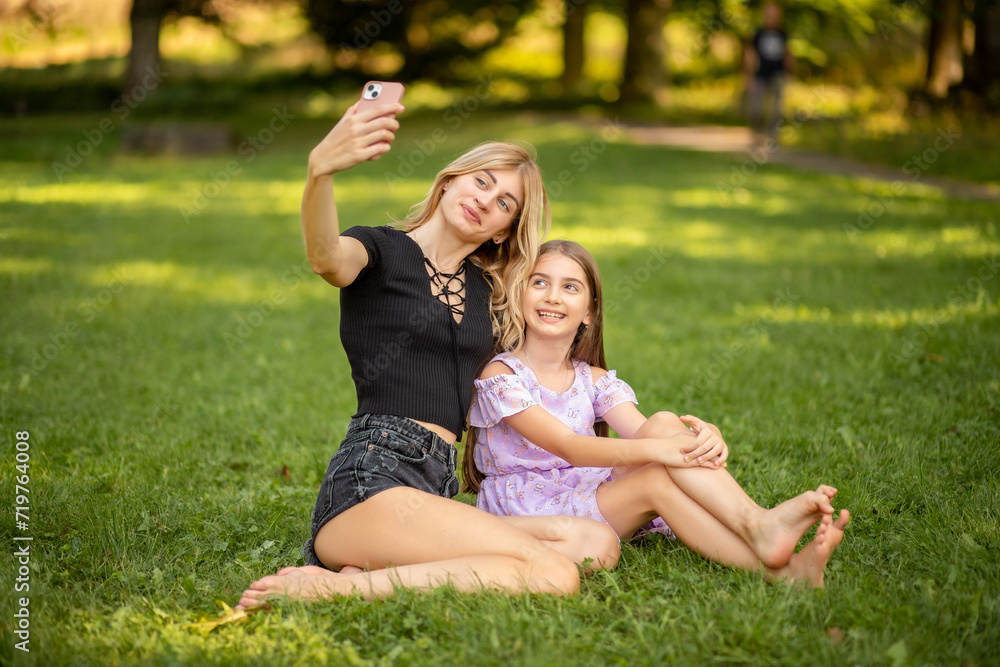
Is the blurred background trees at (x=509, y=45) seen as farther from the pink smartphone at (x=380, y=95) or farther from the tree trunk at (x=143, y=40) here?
the pink smartphone at (x=380, y=95)

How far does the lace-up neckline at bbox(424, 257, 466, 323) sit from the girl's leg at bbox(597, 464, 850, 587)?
0.84 meters

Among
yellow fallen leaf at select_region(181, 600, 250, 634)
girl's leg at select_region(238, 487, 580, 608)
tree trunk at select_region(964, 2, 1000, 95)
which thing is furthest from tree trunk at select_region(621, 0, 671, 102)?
yellow fallen leaf at select_region(181, 600, 250, 634)

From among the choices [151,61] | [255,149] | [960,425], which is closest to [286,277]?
[960,425]

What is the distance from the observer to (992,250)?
7.61 meters

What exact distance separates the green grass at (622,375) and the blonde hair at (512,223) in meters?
0.97

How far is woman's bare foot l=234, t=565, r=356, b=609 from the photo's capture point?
2.54 meters

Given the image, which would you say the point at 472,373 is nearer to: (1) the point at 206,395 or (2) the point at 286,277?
(1) the point at 206,395

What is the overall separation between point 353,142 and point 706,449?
1495mm

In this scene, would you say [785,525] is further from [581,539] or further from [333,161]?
[333,161]

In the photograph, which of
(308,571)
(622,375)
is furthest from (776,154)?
(308,571)

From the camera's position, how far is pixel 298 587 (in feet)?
8.52

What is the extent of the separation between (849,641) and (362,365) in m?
1.76

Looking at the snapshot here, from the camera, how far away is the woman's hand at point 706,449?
108 inches

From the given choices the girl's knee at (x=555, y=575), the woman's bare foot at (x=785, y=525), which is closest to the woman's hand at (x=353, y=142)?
the girl's knee at (x=555, y=575)
